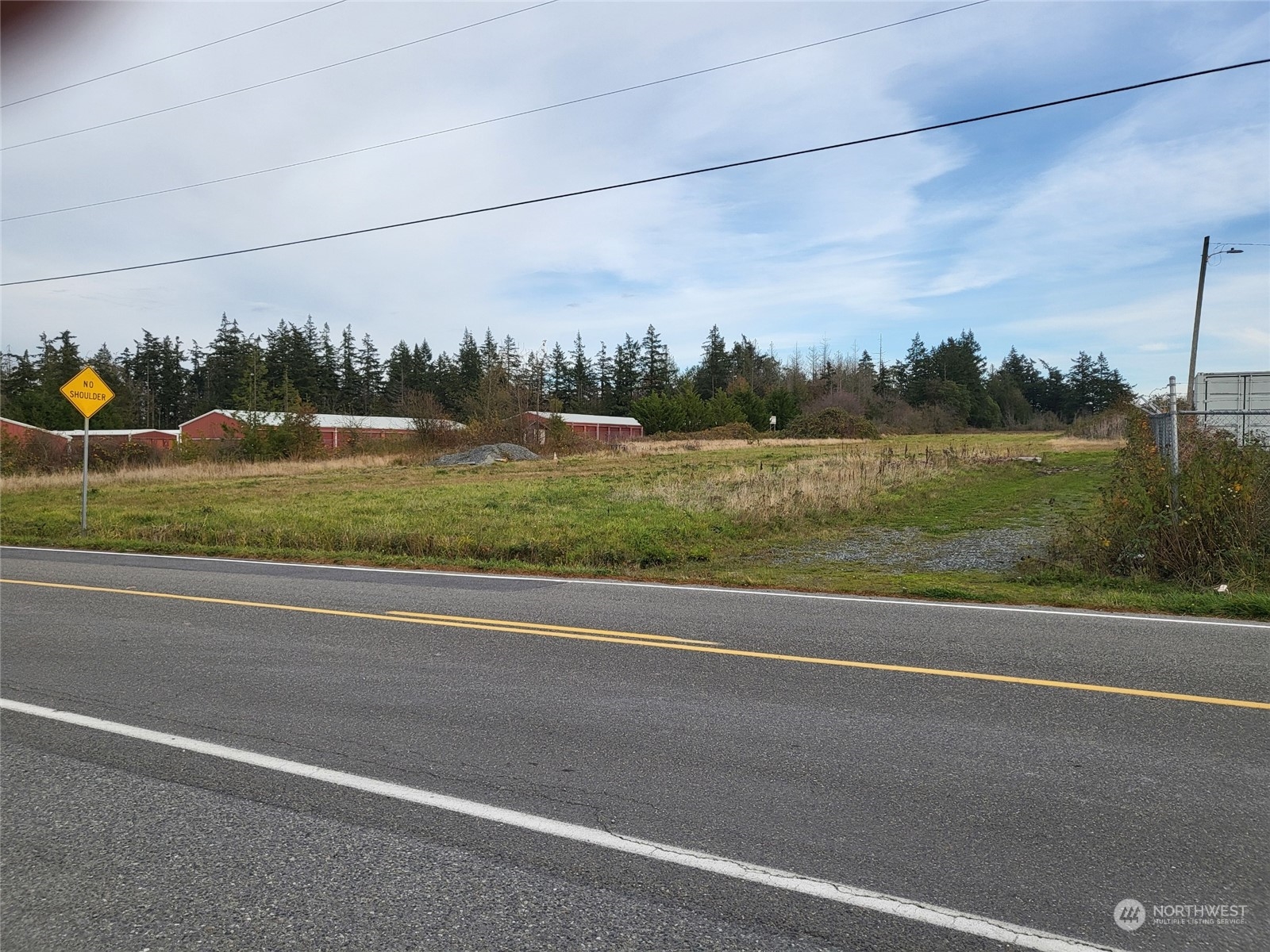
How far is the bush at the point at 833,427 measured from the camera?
71750 mm

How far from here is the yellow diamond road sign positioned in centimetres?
1677

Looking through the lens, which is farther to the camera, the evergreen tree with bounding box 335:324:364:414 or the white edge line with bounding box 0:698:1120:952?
the evergreen tree with bounding box 335:324:364:414

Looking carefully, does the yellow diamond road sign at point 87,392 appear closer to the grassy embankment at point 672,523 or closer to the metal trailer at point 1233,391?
the grassy embankment at point 672,523

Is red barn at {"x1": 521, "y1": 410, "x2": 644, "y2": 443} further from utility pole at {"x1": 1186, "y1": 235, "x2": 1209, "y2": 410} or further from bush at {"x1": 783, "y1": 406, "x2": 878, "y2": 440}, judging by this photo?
utility pole at {"x1": 1186, "y1": 235, "x2": 1209, "y2": 410}

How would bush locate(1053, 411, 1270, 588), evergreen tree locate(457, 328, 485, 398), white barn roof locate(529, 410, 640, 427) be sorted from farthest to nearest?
evergreen tree locate(457, 328, 485, 398)
white barn roof locate(529, 410, 640, 427)
bush locate(1053, 411, 1270, 588)

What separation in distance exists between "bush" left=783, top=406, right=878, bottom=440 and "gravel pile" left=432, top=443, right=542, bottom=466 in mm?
32243

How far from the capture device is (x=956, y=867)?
3.39m

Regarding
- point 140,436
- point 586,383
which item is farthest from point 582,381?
point 140,436

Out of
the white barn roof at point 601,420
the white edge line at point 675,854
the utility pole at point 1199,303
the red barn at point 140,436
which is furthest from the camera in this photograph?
the white barn roof at point 601,420

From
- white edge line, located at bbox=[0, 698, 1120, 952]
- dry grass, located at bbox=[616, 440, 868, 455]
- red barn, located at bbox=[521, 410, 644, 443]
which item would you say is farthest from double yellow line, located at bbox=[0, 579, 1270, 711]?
red barn, located at bbox=[521, 410, 644, 443]

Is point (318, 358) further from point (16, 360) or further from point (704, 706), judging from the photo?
point (704, 706)

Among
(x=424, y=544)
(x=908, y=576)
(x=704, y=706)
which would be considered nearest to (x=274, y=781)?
(x=704, y=706)

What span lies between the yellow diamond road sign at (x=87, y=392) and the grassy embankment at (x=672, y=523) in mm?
2744

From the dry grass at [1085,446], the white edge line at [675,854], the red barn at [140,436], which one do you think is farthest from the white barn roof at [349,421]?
the white edge line at [675,854]
